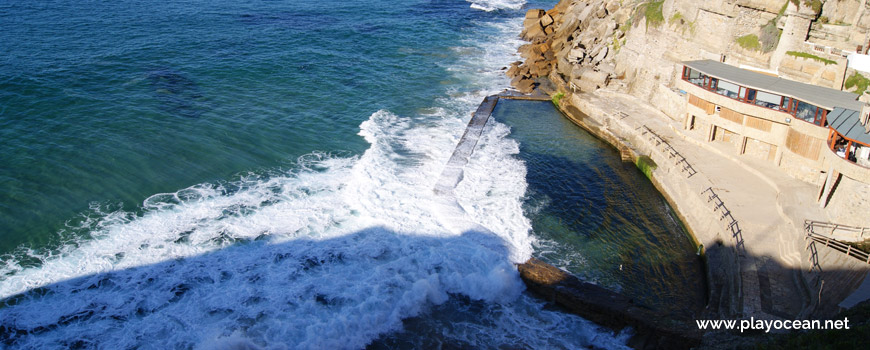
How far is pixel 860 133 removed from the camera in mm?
21969

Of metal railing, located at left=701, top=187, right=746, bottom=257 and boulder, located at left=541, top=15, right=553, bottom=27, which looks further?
boulder, located at left=541, top=15, right=553, bottom=27

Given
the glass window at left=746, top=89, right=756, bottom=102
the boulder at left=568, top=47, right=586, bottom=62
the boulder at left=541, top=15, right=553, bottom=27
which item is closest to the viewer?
the glass window at left=746, top=89, right=756, bottom=102

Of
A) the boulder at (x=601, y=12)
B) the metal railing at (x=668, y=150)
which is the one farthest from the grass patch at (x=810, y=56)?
the boulder at (x=601, y=12)

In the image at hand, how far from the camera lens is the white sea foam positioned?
2006 centimetres

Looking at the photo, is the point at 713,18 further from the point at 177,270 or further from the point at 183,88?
the point at 183,88

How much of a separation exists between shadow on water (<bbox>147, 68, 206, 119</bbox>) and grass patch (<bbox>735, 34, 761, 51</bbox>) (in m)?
35.5

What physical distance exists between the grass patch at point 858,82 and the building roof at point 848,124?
165 inches

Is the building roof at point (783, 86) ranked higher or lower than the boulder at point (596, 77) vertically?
higher

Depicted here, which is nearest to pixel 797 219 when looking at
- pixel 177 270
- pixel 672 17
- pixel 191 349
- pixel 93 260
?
pixel 672 17

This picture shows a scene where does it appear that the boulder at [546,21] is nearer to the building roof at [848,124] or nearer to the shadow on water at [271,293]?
the building roof at [848,124]

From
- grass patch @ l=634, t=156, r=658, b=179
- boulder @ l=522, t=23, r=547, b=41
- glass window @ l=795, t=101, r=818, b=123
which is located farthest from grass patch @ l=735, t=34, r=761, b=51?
boulder @ l=522, t=23, r=547, b=41

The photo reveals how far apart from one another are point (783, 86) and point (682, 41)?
10.8 metres

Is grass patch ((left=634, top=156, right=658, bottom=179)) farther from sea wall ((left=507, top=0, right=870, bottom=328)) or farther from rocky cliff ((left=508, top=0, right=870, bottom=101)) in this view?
rocky cliff ((left=508, top=0, right=870, bottom=101))

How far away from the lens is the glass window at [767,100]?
28.0 m
